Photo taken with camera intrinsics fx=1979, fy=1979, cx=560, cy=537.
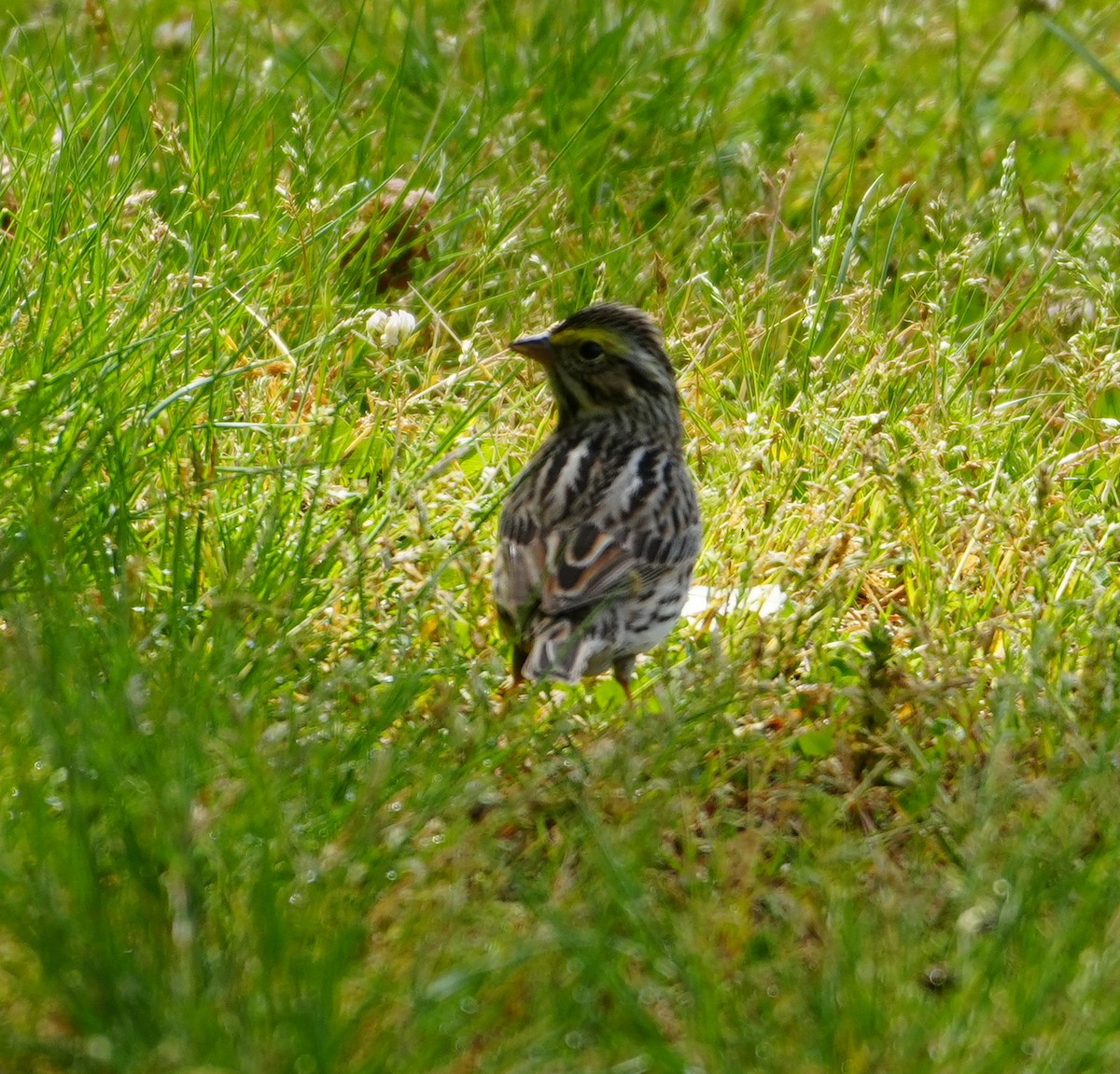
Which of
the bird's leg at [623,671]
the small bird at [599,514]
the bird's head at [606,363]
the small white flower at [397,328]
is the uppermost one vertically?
the small white flower at [397,328]

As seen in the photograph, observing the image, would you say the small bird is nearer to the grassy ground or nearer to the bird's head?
the bird's head

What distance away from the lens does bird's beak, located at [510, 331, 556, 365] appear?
5.36 meters

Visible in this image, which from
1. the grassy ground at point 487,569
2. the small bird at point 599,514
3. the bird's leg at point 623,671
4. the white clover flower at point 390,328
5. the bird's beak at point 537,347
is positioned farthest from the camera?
the white clover flower at point 390,328

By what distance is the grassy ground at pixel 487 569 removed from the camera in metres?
3.12

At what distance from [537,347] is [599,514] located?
1.93 feet

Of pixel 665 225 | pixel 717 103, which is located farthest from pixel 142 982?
pixel 717 103

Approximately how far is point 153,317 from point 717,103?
2963mm

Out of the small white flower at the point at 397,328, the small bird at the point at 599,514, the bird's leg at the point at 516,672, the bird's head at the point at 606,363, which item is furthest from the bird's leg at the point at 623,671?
the small white flower at the point at 397,328

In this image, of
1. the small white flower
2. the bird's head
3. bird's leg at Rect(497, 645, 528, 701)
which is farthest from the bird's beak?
bird's leg at Rect(497, 645, 528, 701)

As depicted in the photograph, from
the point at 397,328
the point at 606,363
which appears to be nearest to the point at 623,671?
the point at 606,363

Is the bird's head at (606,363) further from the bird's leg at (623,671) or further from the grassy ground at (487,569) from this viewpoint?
the bird's leg at (623,671)

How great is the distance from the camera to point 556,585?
4742mm

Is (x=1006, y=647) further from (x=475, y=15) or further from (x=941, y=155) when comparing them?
(x=475, y=15)

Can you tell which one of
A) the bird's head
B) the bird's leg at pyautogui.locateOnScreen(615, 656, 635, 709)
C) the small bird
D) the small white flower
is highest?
the small white flower
